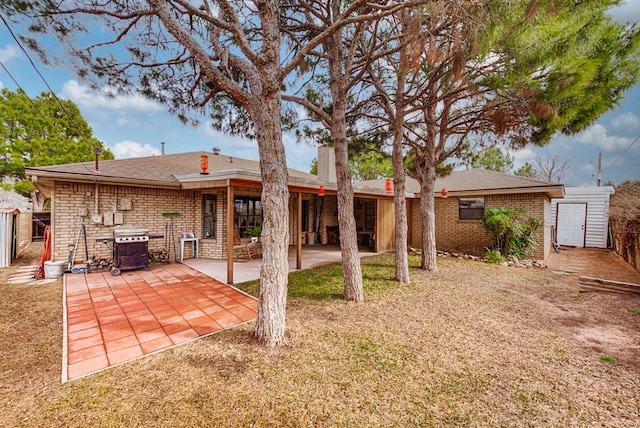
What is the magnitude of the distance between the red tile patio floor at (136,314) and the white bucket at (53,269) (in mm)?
196

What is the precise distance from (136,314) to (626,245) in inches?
543

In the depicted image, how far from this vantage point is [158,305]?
4.34m

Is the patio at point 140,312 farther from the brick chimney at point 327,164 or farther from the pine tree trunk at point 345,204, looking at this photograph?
the brick chimney at point 327,164

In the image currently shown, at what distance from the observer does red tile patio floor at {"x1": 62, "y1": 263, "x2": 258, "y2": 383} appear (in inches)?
116

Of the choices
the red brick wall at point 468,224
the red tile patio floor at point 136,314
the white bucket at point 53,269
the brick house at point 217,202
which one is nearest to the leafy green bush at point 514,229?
the red brick wall at point 468,224

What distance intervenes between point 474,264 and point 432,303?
15.0 ft

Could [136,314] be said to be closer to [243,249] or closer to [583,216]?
[243,249]

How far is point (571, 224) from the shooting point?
1261cm

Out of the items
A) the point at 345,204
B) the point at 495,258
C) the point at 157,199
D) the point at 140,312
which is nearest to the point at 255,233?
the point at 157,199

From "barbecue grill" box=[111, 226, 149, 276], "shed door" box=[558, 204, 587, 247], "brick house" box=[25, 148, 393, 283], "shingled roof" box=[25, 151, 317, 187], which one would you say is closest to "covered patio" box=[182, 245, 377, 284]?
"brick house" box=[25, 148, 393, 283]

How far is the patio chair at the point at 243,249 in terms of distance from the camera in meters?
8.30

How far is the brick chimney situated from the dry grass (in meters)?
7.83

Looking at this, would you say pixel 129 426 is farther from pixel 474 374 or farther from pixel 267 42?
pixel 267 42

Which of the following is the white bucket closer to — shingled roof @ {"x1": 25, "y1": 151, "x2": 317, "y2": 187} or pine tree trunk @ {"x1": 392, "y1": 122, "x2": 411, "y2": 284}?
shingled roof @ {"x1": 25, "y1": 151, "x2": 317, "y2": 187}
